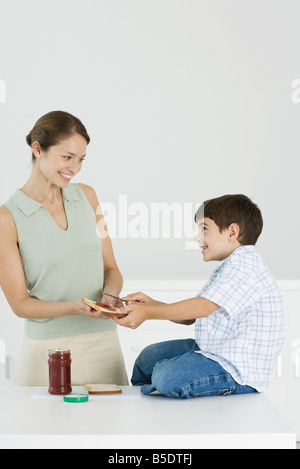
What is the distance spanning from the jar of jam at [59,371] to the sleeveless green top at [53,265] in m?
0.26

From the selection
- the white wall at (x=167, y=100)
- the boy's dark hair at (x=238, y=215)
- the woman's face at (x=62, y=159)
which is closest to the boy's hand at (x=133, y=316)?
the boy's dark hair at (x=238, y=215)

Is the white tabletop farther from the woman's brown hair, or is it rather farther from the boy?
the woman's brown hair

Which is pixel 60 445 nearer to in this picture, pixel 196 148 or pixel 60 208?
pixel 60 208

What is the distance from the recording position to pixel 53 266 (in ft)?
6.07

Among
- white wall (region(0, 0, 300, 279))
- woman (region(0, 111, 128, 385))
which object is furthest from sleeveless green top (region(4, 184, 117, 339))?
white wall (region(0, 0, 300, 279))

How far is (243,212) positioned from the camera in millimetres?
1821

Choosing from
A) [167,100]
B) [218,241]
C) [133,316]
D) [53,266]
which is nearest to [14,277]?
[53,266]

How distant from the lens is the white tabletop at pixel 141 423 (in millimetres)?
1274

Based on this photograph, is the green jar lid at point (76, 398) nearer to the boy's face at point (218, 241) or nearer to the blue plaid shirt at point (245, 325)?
the blue plaid shirt at point (245, 325)

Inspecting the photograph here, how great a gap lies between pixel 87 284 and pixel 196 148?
5.29ft

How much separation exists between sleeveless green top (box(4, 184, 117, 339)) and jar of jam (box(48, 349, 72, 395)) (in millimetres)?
262

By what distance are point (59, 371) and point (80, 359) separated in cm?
28

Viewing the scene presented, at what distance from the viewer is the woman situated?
183cm

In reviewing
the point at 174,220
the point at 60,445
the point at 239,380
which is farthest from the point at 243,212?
the point at 174,220
